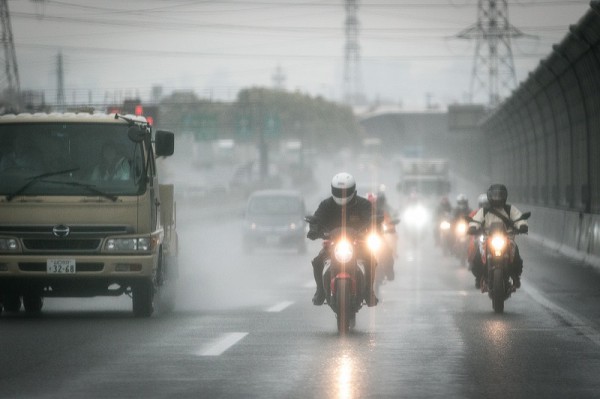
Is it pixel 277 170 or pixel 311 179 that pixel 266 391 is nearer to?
pixel 311 179

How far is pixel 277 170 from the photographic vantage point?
162875 mm

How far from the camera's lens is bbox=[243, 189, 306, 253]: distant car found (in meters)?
39.7

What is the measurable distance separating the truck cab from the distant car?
22.7 meters

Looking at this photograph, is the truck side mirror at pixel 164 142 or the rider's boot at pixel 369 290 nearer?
the rider's boot at pixel 369 290

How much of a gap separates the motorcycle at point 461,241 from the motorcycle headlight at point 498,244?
46.2 feet

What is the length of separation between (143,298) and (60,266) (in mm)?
1120

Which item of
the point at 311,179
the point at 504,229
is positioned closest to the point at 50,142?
the point at 504,229

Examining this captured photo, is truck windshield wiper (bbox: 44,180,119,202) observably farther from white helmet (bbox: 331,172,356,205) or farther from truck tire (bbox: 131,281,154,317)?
white helmet (bbox: 331,172,356,205)

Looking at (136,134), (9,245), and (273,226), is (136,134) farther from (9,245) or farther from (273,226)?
(273,226)

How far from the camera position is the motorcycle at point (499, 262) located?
17578 millimetres

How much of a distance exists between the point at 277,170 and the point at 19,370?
152 metres

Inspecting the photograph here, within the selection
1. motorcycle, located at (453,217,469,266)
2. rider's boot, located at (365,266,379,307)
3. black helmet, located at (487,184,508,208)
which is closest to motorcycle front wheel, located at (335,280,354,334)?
rider's boot, located at (365,266,379,307)

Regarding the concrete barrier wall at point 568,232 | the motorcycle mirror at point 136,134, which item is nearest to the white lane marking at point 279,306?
the motorcycle mirror at point 136,134

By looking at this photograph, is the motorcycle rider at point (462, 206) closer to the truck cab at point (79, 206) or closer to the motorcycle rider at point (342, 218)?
the truck cab at point (79, 206)
